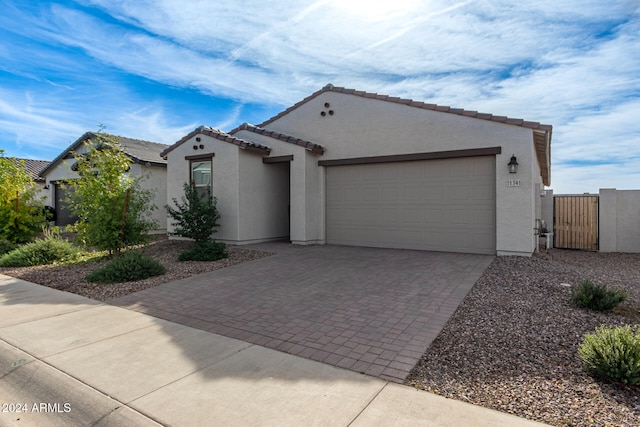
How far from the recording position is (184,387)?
3.25 meters

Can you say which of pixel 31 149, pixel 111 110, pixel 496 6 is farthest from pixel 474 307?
pixel 31 149

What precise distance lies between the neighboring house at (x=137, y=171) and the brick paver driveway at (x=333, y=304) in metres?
7.71

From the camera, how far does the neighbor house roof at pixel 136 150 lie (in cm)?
1562

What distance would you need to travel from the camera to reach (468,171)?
409 inches

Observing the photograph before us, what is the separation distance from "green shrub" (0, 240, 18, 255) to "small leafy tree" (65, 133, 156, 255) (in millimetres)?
3754

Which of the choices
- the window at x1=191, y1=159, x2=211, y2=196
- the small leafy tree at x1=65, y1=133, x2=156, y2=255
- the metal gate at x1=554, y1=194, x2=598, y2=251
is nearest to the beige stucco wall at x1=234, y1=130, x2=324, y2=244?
the window at x1=191, y1=159, x2=211, y2=196

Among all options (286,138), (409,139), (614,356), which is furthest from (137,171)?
(614,356)

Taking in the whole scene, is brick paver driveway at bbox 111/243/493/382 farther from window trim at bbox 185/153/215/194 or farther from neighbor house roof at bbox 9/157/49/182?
neighbor house roof at bbox 9/157/49/182

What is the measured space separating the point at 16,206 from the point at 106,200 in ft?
18.5

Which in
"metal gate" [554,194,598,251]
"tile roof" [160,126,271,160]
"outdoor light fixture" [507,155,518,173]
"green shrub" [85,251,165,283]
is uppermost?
"tile roof" [160,126,271,160]

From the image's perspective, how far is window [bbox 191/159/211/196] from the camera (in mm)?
12516

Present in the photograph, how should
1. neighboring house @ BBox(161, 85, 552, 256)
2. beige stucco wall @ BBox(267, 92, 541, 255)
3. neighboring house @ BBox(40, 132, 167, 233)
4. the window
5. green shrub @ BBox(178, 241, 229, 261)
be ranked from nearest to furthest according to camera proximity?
1. beige stucco wall @ BBox(267, 92, 541, 255)
2. green shrub @ BBox(178, 241, 229, 261)
3. neighboring house @ BBox(161, 85, 552, 256)
4. the window
5. neighboring house @ BBox(40, 132, 167, 233)

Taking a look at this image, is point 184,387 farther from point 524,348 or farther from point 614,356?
point 614,356

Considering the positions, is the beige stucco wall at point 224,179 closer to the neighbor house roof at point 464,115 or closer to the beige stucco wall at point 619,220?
the neighbor house roof at point 464,115
